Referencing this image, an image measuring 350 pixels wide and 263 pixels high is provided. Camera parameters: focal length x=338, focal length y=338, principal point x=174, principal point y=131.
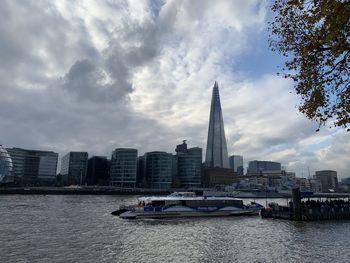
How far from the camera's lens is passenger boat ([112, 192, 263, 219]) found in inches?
2621

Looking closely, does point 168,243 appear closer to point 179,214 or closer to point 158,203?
point 179,214

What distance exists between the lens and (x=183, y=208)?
69.9 m

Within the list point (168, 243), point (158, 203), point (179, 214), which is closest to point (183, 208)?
point (179, 214)

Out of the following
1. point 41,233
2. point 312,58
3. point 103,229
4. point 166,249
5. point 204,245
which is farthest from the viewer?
point 103,229

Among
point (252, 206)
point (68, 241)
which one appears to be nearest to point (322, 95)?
point (68, 241)

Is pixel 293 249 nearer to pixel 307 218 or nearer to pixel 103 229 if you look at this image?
pixel 103 229

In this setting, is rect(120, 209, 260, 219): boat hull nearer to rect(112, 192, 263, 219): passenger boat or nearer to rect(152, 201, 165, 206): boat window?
rect(112, 192, 263, 219): passenger boat

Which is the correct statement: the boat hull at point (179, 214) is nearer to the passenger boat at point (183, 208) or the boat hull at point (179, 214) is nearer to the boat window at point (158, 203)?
the passenger boat at point (183, 208)

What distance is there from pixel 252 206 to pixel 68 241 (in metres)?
50.5

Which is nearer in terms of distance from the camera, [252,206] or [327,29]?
[327,29]

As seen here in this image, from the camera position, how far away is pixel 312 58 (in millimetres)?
16266

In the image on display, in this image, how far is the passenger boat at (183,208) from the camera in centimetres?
6656

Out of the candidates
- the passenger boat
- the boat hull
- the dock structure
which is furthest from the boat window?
the dock structure

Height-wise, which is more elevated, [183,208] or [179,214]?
[183,208]
